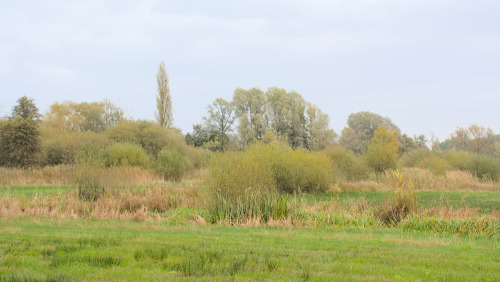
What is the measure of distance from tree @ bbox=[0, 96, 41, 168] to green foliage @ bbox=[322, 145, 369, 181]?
24.3 metres

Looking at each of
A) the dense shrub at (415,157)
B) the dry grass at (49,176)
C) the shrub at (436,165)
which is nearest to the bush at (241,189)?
the dry grass at (49,176)

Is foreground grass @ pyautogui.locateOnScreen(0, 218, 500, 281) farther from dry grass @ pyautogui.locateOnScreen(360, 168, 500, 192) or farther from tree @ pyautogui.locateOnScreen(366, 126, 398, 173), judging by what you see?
tree @ pyautogui.locateOnScreen(366, 126, 398, 173)

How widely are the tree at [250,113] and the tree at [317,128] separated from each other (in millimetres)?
6474

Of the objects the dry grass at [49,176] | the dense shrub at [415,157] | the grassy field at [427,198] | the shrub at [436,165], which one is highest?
the dense shrub at [415,157]

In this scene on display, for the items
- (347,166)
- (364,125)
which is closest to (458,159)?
(347,166)

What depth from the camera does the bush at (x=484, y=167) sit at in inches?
1369

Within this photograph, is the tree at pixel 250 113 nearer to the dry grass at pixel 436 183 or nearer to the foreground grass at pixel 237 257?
the dry grass at pixel 436 183

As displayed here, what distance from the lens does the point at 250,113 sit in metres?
62.4

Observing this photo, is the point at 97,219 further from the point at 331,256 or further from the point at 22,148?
the point at 22,148

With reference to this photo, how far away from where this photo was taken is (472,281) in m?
6.12

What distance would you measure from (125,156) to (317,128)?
101ft

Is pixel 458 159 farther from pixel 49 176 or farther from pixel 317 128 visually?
pixel 49 176

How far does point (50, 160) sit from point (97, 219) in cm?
2725

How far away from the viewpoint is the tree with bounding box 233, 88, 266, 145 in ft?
196
